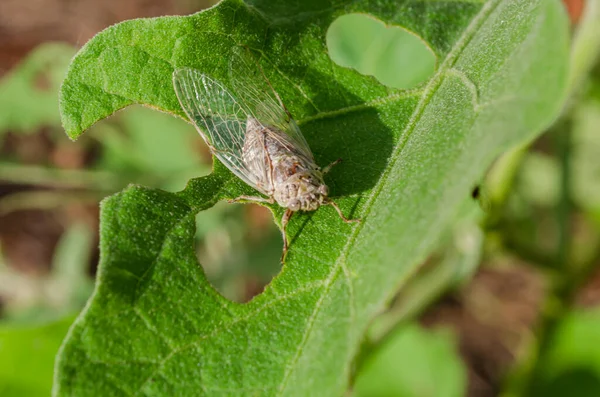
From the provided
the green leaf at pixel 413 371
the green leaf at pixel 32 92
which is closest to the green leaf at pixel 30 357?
the green leaf at pixel 413 371

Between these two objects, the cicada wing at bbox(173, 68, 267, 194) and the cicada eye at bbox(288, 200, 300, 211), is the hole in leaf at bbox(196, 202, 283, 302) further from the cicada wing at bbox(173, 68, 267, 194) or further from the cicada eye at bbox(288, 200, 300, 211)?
the cicada eye at bbox(288, 200, 300, 211)

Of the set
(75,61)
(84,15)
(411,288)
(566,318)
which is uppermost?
(75,61)

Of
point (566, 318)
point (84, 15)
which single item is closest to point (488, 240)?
point (566, 318)

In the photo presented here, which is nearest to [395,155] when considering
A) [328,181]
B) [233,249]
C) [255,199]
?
[328,181]

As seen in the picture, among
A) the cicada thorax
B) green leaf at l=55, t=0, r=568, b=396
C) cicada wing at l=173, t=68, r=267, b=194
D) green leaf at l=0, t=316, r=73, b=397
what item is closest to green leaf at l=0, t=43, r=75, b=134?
green leaf at l=0, t=316, r=73, b=397

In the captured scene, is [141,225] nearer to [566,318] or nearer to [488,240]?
[488,240]

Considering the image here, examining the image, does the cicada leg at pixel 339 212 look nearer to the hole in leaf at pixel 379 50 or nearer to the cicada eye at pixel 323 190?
the cicada eye at pixel 323 190

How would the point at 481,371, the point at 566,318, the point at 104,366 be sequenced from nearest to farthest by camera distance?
1. the point at 104,366
2. the point at 566,318
3. the point at 481,371
